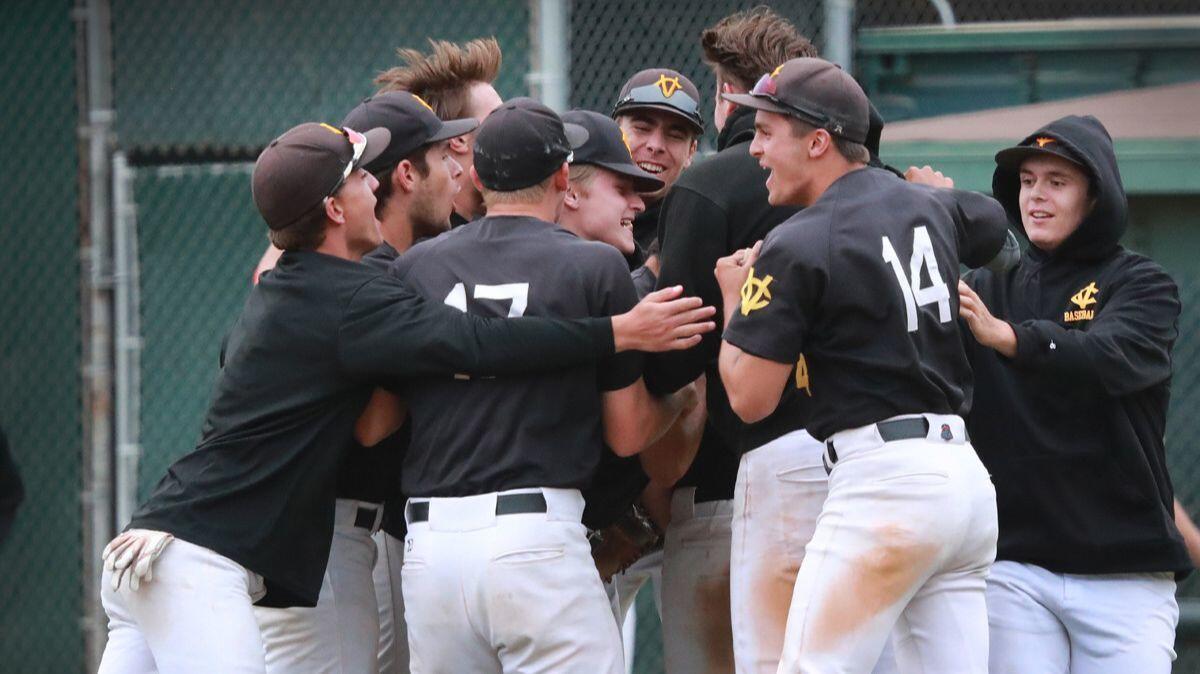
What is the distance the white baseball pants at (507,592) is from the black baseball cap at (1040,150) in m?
1.72

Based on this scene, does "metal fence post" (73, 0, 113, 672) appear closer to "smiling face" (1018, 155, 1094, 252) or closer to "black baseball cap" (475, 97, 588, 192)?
"black baseball cap" (475, 97, 588, 192)

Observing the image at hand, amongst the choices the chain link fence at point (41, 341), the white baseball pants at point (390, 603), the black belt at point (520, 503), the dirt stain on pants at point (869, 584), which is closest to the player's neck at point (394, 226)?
the white baseball pants at point (390, 603)

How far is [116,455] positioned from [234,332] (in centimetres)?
351

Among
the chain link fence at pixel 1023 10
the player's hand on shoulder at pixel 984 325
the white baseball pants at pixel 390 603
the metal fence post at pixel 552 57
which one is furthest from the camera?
the chain link fence at pixel 1023 10

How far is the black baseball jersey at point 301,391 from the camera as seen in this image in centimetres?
379

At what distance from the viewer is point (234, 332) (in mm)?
4117

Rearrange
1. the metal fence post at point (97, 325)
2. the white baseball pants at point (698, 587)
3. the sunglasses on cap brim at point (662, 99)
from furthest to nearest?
the metal fence post at point (97, 325) < the sunglasses on cap brim at point (662, 99) < the white baseball pants at point (698, 587)

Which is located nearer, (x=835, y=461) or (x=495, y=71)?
(x=835, y=461)

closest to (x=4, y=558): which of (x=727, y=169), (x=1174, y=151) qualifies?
(x=727, y=169)

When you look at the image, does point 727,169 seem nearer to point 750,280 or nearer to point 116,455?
point 750,280

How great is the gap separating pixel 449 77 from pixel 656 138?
757 mm

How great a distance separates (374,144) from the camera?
4.26 metres

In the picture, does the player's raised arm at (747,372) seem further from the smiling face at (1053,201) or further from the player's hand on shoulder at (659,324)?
the smiling face at (1053,201)

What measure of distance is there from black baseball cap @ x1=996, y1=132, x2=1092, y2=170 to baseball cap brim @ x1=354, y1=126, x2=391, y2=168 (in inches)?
68.8
